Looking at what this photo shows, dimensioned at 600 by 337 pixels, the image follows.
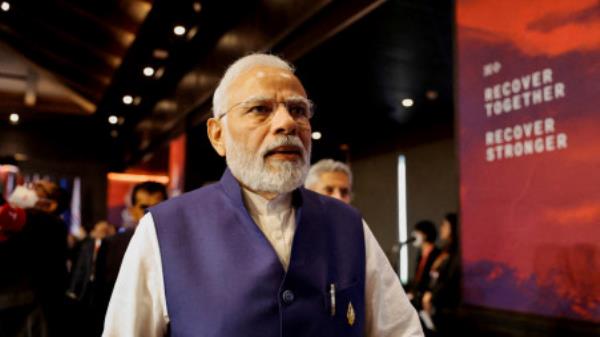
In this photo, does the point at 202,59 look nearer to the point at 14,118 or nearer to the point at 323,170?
the point at 323,170

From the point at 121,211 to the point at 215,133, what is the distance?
1229 centimetres

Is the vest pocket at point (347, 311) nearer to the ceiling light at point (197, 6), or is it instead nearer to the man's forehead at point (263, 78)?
the man's forehead at point (263, 78)

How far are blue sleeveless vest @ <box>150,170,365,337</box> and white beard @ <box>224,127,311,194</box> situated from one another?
0.04m

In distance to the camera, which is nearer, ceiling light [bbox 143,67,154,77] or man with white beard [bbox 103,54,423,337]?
man with white beard [bbox 103,54,423,337]

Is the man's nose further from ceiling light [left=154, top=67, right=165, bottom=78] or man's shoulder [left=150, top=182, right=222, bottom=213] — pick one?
ceiling light [left=154, top=67, right=165, bottom=78]

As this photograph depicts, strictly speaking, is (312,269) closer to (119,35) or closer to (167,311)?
(167,311)

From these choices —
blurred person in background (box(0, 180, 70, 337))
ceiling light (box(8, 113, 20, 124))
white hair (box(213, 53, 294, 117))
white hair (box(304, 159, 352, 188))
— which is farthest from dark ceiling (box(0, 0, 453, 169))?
white hair (box(213, 53, 294, 117))

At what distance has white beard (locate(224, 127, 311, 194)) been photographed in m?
1.21

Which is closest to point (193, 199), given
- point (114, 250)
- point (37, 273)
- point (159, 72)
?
point (114, 250)

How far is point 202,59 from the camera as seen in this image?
6.73 metres

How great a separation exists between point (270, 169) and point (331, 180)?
4.94ft

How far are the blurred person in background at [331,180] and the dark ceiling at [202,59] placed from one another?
1.42 m

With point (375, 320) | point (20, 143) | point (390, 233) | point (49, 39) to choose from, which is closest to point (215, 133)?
point (375, 320)

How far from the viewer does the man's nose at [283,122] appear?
1.19m
